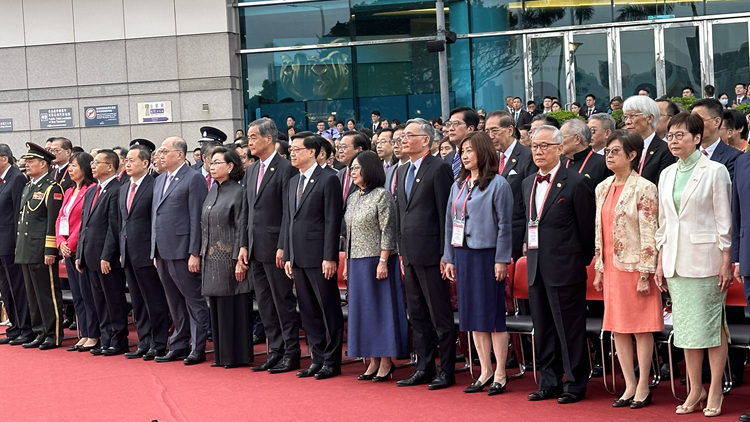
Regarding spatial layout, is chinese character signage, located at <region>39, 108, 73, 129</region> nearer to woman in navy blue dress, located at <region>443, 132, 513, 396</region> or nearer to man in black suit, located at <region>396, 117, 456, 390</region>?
man in black suit, located at <region>396, 117, 456, 390</region>

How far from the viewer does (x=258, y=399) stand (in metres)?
6.88

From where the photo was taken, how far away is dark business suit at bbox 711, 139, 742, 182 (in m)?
6.55

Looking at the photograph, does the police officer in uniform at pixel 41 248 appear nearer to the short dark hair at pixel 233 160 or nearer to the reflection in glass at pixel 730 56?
the short dark hair at pixel 233 160

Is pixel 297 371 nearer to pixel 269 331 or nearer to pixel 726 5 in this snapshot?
pixel 269 331

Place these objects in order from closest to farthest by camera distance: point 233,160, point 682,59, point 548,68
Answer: point 233,160, point 682,59, point 548,68

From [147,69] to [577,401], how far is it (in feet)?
56.7

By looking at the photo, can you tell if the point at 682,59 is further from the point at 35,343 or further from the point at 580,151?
the point at 35,343

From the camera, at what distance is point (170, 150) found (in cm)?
876

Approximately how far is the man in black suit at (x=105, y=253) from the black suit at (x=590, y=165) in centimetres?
459

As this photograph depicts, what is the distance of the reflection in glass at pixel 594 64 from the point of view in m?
21.1

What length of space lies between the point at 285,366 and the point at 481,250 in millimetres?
2253

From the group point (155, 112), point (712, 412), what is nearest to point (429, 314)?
point (712, 412)

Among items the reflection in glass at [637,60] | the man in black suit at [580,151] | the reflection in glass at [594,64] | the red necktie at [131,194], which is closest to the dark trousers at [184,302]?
the red necktie at [131,194]

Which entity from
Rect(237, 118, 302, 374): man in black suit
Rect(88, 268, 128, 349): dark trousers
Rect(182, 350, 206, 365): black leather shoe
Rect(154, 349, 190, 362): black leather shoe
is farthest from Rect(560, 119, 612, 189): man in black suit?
Rect(88, 268, 128, 349): dark trousers
